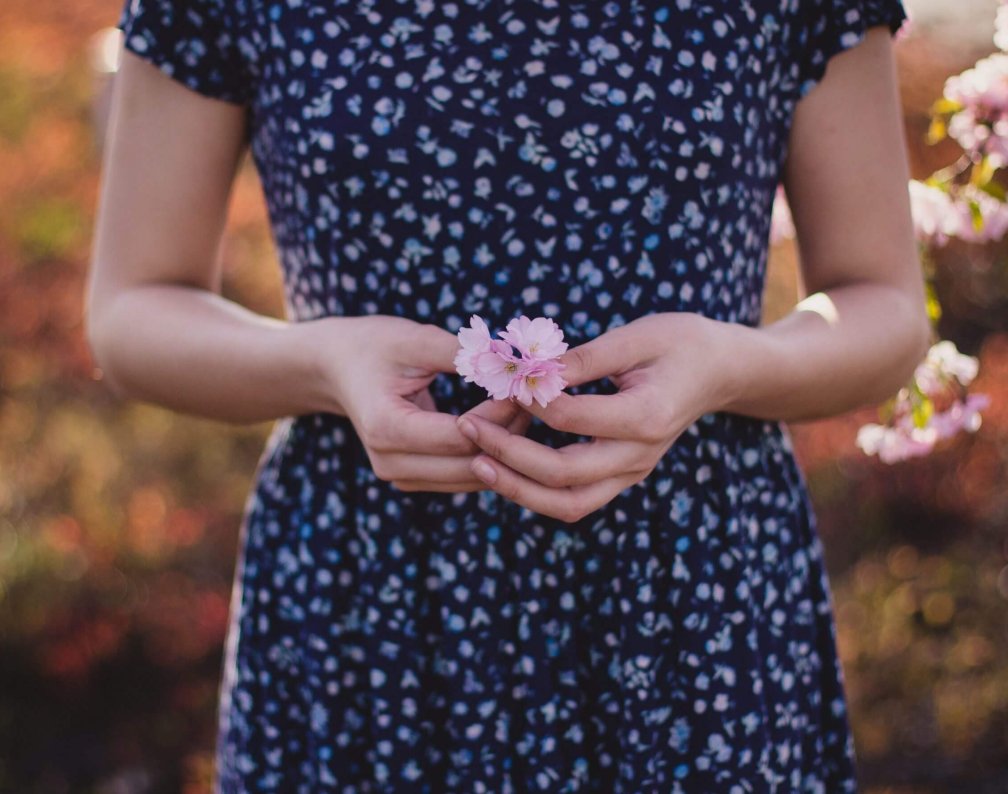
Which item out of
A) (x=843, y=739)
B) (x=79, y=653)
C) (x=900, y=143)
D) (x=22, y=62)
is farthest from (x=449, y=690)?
(x=22, y=62)

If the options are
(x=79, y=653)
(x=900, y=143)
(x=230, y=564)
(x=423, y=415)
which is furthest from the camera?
(x=230, y=564)

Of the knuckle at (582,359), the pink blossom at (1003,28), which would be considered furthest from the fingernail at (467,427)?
the pink blossom at (1003,28)

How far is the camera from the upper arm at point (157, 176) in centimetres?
116

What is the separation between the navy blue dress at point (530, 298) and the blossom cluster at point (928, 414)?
1.21 feet

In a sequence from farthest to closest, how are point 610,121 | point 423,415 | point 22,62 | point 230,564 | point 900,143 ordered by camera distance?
1. point 22,62
2. point 230,564
3. point 900,143
4. point 610,121
5. point 423,415

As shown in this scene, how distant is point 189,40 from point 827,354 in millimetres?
760

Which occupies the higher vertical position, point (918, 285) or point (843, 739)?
point (918, 285)

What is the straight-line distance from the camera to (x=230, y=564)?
10.6ft

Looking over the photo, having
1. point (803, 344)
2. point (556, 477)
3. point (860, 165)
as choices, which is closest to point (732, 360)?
point (803, 344)

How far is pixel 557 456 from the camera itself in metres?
0.88

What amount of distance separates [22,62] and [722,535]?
405 cm

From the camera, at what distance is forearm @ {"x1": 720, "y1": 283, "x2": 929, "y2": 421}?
3.37ft

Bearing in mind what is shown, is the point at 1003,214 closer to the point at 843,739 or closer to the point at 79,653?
the point at 843,739

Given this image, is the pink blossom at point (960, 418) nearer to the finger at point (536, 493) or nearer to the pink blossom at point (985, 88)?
the pink blossom at point (985, 88)
